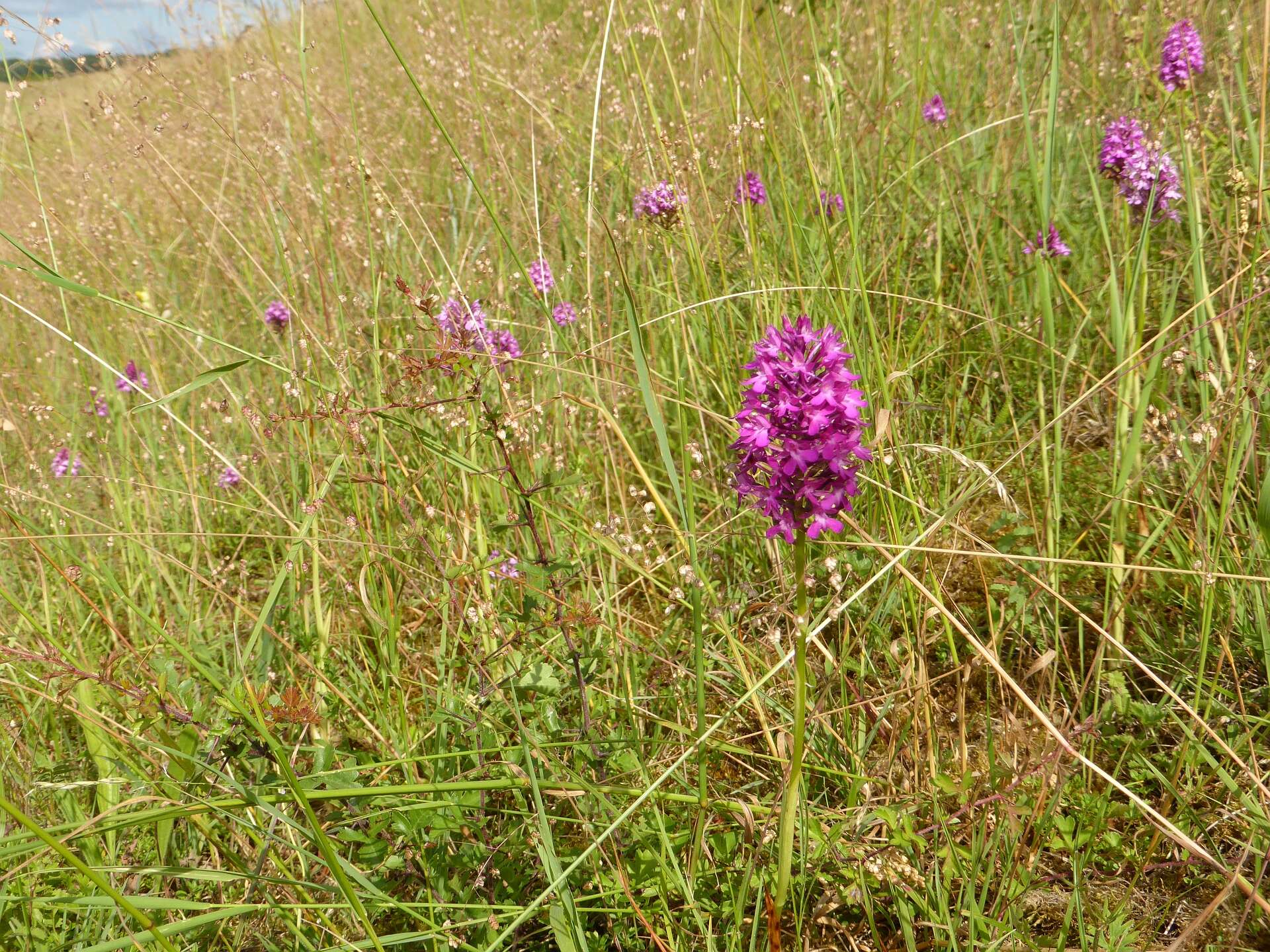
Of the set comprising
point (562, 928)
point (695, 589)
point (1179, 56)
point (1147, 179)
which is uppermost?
point (1179, 56)

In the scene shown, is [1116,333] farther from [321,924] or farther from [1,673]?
[1,673]

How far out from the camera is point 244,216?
399cm

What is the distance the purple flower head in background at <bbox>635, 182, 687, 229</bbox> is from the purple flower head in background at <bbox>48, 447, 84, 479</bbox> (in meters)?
2.14

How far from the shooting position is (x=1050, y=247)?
218cm

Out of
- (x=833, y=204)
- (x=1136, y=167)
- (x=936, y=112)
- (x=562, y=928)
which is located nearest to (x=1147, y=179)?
(x=1136, y=167)

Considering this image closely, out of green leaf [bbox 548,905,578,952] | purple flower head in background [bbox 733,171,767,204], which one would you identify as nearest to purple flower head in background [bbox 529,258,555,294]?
purple flower head in background [bbox 733,171,767,204]

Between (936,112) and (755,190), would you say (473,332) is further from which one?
(936,112)

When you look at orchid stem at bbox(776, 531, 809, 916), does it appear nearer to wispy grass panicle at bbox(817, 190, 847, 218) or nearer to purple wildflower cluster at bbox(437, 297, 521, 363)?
purple wildflower cluster at bbox(437, 297, 521, 363)

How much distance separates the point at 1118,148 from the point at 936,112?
51.6 inches

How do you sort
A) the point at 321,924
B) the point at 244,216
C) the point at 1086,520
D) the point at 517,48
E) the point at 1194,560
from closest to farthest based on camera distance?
the point at 321,924
the point at 1194,560
the point at 1086,520
the point at 244,216
the point at 517,48

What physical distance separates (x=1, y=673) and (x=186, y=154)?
3.60m

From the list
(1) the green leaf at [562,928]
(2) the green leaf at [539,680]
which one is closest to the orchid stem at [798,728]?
(1) the green leaf at [562,928]

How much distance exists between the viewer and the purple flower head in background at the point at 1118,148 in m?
2.21

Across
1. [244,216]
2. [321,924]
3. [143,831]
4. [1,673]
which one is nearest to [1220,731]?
[321,924]
